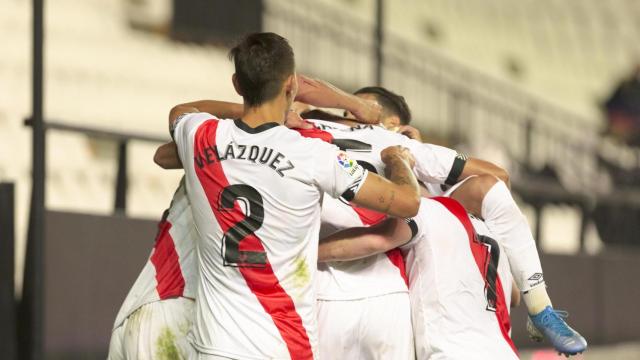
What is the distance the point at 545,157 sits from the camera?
46.5ft

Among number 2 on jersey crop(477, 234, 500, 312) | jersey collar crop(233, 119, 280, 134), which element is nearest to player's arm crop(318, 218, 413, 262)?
number 2 on jersey crop(477, 234, 500, 312)

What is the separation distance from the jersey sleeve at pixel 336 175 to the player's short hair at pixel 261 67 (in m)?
0.24

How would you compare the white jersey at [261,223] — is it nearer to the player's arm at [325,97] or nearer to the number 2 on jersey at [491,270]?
the player's arm at [325,97]

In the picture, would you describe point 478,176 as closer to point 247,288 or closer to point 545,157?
point 247,288

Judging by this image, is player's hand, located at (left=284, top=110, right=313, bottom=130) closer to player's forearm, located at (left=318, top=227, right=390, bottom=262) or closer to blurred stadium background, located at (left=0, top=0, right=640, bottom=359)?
player's forearm, located at (left=318, top=227, right=390, bottom=262)

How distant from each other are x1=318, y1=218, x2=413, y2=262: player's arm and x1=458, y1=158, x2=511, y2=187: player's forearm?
1.37ft

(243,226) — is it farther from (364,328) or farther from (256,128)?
(364,328)

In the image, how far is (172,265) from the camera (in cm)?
491

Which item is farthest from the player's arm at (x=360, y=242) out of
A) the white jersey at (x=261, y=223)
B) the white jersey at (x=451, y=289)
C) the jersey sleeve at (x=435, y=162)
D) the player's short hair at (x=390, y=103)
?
the player's short hair at (x=390, y=103)

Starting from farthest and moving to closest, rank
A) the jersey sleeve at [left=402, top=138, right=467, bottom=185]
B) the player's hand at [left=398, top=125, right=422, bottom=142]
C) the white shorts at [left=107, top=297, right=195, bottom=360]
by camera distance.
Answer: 1. the player's hand at [left=398, top=125, right=422, bottom=142]
2. the jersey sleeve at [left=402, top=138, right=467, bottom=185]
3. the white shorts at [left=107, top=297, right=195, bottom=360]

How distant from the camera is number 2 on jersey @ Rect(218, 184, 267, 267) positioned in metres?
4.41

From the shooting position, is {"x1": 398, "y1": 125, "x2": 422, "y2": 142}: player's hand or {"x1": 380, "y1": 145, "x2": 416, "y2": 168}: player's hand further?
{"x1": 398, "y1": 125, "x2": 422, "y2": 142}: player's hand

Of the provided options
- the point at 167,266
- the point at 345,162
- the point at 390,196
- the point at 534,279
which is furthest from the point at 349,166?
the point at 534,279

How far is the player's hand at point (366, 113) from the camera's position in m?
5.14
